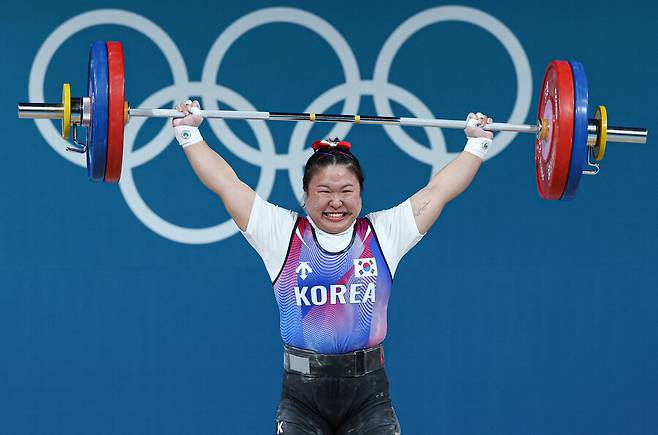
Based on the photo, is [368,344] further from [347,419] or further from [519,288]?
[519,288]

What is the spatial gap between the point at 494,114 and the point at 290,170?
3.30 feet

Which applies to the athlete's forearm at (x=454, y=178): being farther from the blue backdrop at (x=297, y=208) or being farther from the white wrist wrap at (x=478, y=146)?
the blue backdrop at (x=297, y=208)

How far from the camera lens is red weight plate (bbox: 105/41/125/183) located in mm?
4309

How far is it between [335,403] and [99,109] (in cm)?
130

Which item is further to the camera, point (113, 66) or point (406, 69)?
point (406, 69)

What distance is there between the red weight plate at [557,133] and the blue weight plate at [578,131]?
0.6 inches

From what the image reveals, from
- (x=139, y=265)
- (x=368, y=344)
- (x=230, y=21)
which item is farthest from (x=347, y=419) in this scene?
(x=230, y=21)

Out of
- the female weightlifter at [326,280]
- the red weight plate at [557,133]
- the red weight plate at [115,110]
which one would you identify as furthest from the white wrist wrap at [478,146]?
the red weight plate at [115,110]

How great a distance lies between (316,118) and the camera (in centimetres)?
465

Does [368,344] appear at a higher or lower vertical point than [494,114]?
lower

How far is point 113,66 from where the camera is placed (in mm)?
4352

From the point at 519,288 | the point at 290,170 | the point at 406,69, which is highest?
the point at 406,69

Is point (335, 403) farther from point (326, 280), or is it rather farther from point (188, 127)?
point (188, 127)

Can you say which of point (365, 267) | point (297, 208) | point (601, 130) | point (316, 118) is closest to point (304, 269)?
point (365, 267)
